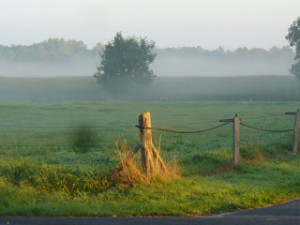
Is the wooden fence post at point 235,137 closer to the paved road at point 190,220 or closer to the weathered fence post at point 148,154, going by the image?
the weathered fence post at point 148,154

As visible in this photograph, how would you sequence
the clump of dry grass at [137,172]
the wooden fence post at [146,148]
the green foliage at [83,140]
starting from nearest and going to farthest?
the clump of dry grass at [137,172] → the wooden fence post at [146,148] → the green foliage at [83,140]

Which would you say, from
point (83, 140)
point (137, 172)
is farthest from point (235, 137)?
point (83, 140)

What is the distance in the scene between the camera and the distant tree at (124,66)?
91.6 meters

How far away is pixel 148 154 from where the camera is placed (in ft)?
42.3

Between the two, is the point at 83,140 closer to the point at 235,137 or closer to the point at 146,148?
the point at 235,137

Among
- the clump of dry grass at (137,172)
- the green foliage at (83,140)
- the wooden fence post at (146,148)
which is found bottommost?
the green foliage at (83,140)

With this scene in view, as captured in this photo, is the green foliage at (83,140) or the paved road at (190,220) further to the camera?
the green foliage at (83,140)

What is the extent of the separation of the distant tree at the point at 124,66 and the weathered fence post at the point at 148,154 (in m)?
77.6

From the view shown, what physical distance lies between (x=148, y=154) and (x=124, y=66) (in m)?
79.5

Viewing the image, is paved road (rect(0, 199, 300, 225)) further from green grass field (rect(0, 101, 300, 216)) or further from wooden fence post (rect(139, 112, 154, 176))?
wooden fence post (rect(139, 112, 154, 176))

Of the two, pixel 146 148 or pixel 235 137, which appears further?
pixel 235 137

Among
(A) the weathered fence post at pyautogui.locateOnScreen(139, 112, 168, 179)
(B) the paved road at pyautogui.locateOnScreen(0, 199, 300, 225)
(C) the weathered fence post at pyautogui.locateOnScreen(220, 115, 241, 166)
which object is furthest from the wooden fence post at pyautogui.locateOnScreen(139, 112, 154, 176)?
(C) the weathered fence post at pyautogui.locateOnScreen(220, 115, 241, 166)

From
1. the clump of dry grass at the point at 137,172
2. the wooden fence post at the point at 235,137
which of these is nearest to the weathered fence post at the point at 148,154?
the clump of dry grass at the point at 137,172

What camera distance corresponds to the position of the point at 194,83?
11325cm
